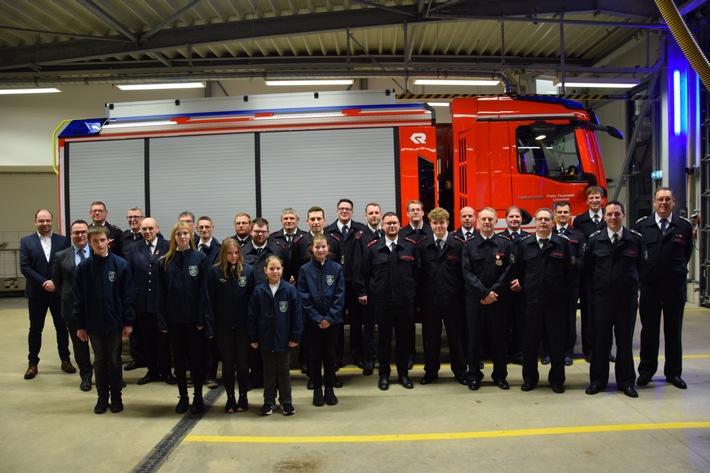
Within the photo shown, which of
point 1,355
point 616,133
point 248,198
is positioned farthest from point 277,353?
point 616,133

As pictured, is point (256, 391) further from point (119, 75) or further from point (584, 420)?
point (119, 75)

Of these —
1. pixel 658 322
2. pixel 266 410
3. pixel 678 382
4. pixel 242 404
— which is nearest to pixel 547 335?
pixel 658 322

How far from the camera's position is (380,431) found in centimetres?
422

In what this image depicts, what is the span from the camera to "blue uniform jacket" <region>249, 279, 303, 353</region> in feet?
14.6

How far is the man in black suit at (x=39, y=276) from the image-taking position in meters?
5.86

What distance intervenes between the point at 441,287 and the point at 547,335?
1151 mm

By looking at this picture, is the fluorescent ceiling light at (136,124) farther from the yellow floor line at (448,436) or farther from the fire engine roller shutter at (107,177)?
the yellow floor line at (448,436)

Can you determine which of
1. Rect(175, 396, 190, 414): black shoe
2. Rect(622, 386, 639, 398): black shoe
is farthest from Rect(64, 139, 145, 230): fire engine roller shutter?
Rect(622, 386, 639, 398): black shoe

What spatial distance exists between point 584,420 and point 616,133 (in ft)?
14.1

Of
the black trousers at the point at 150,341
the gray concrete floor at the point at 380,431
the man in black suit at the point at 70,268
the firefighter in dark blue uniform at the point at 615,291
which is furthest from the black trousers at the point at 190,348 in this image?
the firefighter in dark blue uniform at the point at 615,291

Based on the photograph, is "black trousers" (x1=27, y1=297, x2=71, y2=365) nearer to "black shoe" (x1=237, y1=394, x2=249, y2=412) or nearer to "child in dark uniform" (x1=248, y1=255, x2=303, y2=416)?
"black shoe" (x1=237, y1=394, x2=249, y2=412)

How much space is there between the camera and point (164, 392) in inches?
211

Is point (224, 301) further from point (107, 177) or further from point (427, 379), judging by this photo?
point (107, 177)

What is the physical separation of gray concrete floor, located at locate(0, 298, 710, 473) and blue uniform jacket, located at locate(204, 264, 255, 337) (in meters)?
0.86
